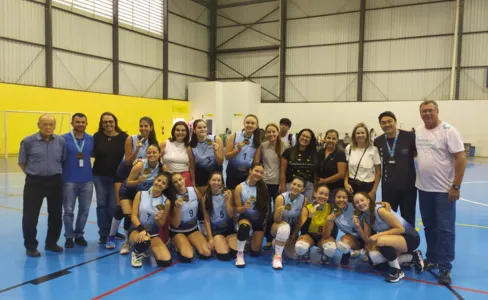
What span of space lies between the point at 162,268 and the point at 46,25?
53.8 ft

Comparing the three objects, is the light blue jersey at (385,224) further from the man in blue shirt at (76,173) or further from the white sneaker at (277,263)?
the man in blue shirt at (76,173)

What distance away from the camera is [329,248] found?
4.56m

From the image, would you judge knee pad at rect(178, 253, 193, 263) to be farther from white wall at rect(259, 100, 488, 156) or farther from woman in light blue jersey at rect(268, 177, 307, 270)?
white wall at rect(259, 100, 488, 156)

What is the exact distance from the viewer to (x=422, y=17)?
2069cm

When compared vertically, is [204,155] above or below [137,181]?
above

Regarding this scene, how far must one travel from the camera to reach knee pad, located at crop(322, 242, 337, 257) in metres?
4.56

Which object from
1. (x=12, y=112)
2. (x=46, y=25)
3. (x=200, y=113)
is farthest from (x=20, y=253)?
(x=200, y=113)

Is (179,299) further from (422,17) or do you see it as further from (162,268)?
(422,17)

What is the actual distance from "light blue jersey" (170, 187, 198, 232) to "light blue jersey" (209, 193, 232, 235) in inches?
8.8

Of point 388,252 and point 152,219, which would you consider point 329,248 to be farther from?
point 152,219

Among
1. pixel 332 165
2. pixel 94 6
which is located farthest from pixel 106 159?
pixel 94 6

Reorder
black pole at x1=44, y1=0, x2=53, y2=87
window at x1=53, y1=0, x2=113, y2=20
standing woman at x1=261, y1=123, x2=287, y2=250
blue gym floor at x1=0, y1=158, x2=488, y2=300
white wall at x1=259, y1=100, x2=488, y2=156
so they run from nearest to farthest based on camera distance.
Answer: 1. blue gym floor at x1=0, y1=158, x2=488, y2=300
2. standing woman at x1=261, y1=123, x2=287, y2=250
3. black pole at x1=44, y1=0, x2=53, y2=87
4. window at x1=53, y1=0, x2=113, y2=20
5. white wall at x1=259, y1=100, x2=488, y2=156

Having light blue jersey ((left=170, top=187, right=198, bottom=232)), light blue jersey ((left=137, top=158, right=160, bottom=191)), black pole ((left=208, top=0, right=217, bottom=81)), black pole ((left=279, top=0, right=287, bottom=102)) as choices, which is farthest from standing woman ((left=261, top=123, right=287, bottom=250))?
black pole ((left=208, top=0, right=217, bottom=81))

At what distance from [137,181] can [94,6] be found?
17.0m
